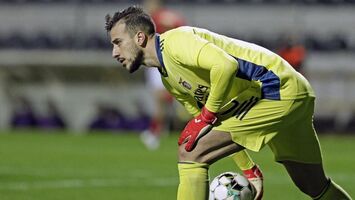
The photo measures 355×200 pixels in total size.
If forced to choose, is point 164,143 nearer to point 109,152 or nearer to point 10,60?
point 109,152

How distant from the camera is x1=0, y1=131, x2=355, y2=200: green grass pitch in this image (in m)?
10.3

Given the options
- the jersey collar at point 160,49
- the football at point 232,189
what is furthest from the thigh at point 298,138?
the jersey collar at point 160,49

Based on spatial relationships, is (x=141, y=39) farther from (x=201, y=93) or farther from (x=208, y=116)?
(x=208, y=116)

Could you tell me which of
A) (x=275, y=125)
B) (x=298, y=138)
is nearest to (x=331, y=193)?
(x=298, y=138)

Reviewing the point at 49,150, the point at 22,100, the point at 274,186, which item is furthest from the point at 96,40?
the point at 274,186

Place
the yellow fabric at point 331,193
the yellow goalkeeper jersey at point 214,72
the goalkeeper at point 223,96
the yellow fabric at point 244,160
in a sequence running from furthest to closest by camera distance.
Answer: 1. the yellow fabric at point 244,160
2. the yellow fabric at point 331,193
3. the goalkeeper at point 223,96
4. the yellow goalkeeper jersey at point 214,72

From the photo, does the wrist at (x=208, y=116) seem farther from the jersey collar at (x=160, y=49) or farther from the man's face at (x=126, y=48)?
the man's face at (x=126, y=48)

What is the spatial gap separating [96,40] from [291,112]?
16.4 meters

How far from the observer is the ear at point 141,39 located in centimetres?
695

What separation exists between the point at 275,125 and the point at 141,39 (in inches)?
42.4

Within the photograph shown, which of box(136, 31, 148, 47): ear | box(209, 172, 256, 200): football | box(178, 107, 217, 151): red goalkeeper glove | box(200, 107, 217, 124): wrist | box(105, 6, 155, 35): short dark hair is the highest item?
box(105, 6, 155, 35): short dark hair

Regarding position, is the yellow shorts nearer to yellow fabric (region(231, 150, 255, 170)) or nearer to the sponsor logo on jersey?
the sponsor logo on jersey

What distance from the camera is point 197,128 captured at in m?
6.68

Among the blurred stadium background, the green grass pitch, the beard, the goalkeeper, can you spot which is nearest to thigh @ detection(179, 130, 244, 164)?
the goalkeeper
